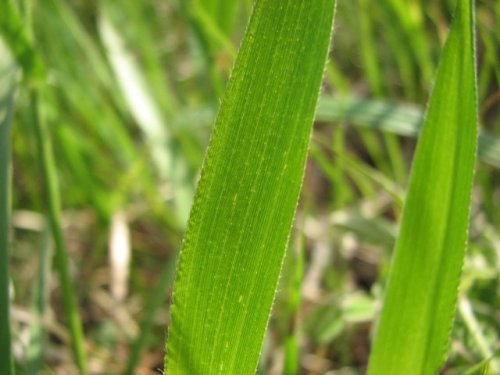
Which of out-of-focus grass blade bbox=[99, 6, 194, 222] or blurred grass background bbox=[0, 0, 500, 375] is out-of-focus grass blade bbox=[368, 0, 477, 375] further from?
out-of-focus grass blade bbox=[99, 6, 194, 222]

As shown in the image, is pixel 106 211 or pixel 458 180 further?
pixel 106 211

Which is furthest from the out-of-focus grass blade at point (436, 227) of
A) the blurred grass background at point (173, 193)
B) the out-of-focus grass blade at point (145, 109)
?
the out-of-focus grass blade at point (145, 109)

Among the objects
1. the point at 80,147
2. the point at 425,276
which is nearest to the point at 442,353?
the point at 425,276

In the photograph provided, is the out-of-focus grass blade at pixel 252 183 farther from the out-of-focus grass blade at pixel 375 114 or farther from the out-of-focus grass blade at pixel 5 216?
the out-of-focus grass blade at pixel 375 114

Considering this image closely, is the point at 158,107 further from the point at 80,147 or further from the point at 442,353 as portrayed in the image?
the point at 442,353

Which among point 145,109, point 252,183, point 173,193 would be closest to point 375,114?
point 173,193

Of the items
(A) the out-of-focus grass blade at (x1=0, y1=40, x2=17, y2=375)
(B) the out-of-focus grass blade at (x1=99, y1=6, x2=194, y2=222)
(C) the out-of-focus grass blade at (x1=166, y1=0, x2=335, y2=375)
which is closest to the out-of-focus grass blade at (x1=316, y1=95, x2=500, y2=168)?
(B) the out-of-focus grass blade at (x1=99, y1=6, x2=194, y2=222)

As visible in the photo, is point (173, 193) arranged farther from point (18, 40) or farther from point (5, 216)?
point (5, 216)
